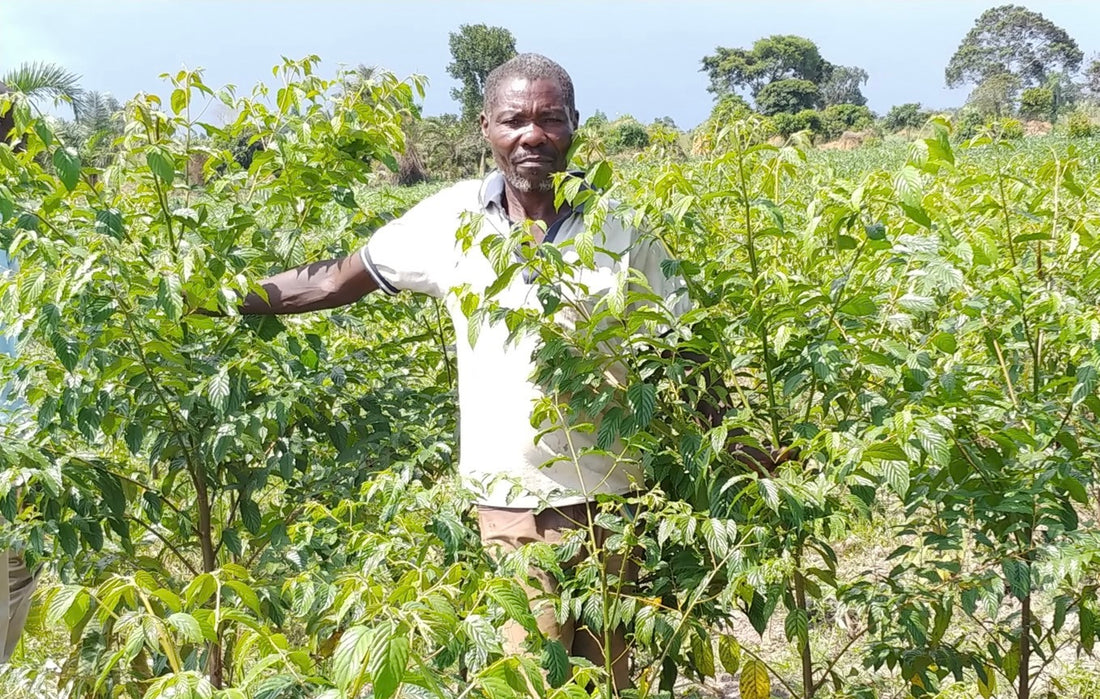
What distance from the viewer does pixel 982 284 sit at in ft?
6.04

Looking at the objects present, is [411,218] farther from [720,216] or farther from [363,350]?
[720,216]

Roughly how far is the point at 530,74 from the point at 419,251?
401mm

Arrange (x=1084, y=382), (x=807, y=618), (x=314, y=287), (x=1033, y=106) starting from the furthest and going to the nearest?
(x=1033, y=106) < (x=314, y=287) < (x=807, y=618) < (x=1084, y=382)

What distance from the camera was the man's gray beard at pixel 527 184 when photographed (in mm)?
1889

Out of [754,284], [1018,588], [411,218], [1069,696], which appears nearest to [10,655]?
[411,218]

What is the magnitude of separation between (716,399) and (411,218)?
0.70m

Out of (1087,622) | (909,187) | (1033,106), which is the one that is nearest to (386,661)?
(909,187)

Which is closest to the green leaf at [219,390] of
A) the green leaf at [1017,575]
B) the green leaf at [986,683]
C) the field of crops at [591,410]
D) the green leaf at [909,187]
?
the field of crops at [591,410]

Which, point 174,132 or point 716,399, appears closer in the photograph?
point 716,399

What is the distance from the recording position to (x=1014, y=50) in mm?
88750

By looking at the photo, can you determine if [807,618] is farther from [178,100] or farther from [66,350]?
[178,100]

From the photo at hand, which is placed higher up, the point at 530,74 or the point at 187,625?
the point at 530,74

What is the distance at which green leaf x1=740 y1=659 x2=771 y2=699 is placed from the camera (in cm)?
173

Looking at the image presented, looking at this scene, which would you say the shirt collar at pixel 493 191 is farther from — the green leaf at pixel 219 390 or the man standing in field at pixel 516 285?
the green leaf at pixel 219 390
